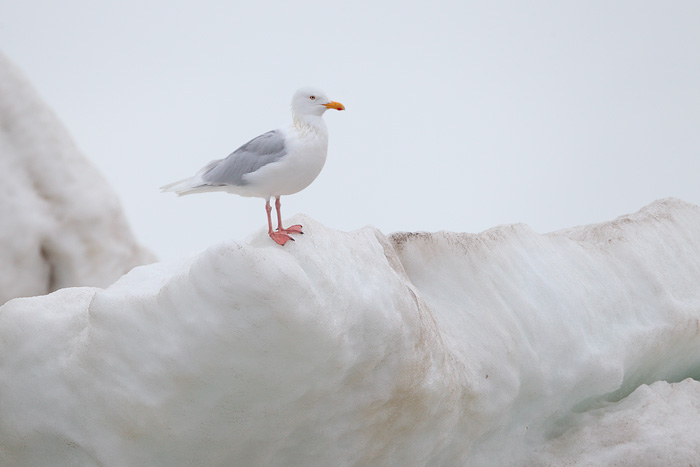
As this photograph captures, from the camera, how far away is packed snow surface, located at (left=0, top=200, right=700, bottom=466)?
1478mm

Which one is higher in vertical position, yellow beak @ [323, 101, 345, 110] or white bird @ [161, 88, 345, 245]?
yellow beak @ [323, 101, 345, 110]

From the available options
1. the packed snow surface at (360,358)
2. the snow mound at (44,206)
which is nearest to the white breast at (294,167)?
the packed snow surface at (360,358)

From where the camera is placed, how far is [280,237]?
1.60 metres

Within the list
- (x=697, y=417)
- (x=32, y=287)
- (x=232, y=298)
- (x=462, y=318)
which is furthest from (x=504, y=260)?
(x=32, y=287)

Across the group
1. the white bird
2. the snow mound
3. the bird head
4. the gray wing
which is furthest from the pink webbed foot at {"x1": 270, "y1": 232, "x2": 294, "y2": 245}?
the snow mound

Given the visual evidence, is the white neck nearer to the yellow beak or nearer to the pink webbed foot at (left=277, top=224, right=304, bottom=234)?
the yellow beak

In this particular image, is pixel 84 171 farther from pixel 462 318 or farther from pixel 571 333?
pixel 571 333

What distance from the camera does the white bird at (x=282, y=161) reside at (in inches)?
63.6

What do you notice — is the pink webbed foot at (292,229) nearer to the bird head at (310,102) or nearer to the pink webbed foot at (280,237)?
the pink webbed foot at (280,237)

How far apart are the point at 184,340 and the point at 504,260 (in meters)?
1.20

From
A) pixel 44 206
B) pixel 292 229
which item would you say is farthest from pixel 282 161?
A: pixel 44 206

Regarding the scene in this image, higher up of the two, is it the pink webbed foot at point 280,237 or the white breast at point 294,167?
the white breast at point 294,167

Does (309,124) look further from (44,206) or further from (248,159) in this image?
(44,206)

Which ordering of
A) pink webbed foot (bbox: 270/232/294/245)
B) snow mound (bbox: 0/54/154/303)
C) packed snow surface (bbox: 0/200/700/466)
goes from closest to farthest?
packed snow surface (bbox: 0/200/700/466) < pink webbed foot (bbox: 270/232/294/245) < snow mound (bbox: 0/54/154/303)
